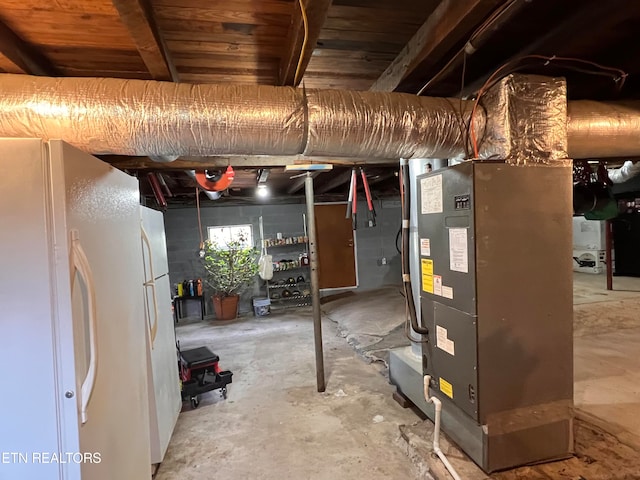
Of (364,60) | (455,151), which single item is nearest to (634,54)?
(455,151)

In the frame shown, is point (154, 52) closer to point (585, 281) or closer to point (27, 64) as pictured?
point (27, 64)

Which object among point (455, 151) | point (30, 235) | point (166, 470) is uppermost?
point (455, 151)

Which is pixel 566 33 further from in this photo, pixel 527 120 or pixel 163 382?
pixel 163 382

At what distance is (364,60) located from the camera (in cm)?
191

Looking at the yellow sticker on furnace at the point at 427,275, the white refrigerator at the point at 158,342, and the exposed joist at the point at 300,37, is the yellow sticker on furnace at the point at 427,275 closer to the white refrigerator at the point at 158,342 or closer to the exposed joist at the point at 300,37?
the exposed joist at the point at 300,37

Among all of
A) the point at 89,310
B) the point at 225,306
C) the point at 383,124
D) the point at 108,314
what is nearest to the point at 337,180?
the point at 225,306

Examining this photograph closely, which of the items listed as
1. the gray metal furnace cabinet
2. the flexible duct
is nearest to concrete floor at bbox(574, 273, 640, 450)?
the gray metal furnace cabinet

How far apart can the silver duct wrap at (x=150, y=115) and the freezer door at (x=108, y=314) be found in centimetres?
18

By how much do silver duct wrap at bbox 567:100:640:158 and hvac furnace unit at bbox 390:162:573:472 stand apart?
234 millimetres

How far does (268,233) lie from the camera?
663 cm

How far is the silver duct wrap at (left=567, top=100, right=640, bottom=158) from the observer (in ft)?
5.84

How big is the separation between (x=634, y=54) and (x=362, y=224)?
5409 mm

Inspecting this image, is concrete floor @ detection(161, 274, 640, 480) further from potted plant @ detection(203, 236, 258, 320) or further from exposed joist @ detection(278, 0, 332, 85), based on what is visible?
exposed joist @ detection(278, 0, 332, 85)

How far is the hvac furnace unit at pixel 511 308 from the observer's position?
5.38 ft
